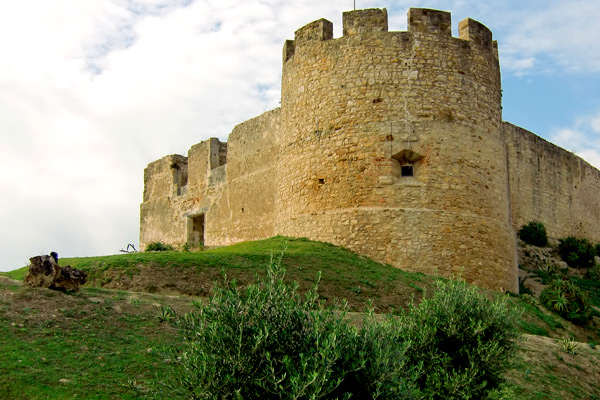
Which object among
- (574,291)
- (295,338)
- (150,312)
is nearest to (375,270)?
(574,291)

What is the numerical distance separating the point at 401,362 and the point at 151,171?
70.2ft

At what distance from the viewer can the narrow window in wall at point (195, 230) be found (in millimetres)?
24203

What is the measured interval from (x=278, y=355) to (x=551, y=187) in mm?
19415

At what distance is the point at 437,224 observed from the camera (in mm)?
15508

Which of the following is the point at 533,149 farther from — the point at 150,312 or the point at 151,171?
the point at 150,312

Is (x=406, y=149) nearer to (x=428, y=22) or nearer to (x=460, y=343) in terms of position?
(x=428, y=22)

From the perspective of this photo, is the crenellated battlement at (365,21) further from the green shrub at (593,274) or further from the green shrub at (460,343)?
the green shrub at (593,274)

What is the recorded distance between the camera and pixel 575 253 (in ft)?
74.8

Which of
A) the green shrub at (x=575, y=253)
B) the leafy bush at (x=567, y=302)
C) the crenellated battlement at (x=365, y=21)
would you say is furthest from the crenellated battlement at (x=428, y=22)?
the green shrub at (x=575, y=253)

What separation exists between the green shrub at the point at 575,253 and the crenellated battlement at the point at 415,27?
343 inches

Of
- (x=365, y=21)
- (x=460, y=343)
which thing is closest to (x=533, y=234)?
(x=365, y=21)

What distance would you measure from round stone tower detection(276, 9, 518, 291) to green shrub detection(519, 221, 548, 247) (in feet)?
17.9

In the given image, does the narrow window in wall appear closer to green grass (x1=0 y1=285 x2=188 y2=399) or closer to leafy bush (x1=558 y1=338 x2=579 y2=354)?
green grass (x1=0 y1=285 x2=188 y2=399)

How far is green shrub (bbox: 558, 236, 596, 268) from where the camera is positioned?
22.8m
